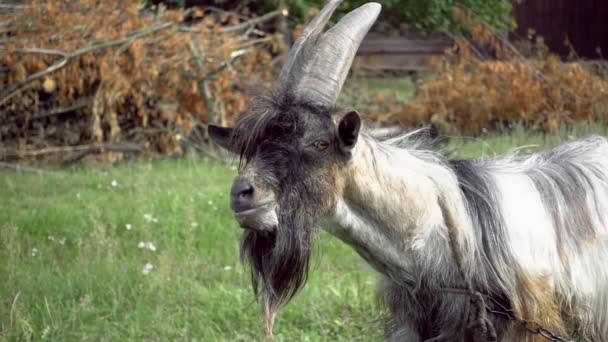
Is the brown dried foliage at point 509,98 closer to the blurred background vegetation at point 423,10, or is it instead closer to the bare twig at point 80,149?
the blurred background vegetation at point 423,10

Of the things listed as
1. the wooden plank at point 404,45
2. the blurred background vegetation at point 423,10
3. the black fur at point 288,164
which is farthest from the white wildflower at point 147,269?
the wooden plank at point 404,45

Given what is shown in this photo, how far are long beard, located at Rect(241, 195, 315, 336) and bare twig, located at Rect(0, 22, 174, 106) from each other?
18.6 feet

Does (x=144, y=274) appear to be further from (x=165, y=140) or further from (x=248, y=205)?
(x=165, y=140)

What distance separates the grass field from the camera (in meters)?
5.16

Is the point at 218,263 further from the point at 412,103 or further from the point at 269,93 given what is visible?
the point at 412,103

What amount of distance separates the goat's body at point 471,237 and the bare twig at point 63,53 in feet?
18.9

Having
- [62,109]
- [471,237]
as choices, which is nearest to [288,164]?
[471,237]

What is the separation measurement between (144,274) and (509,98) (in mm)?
6607

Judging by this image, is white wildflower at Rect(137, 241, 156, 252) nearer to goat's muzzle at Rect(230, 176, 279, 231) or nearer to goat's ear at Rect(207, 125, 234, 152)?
goat's ear at Rect(207, 125, 234, 152)

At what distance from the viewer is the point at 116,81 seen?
372 inches

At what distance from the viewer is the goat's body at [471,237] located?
3.46 metres

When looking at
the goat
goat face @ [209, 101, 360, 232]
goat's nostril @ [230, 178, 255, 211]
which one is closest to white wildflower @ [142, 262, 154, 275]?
the goat

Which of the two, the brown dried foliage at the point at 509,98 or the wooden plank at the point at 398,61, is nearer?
the brown dried foliage at the point at 509,98

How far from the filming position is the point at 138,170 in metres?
9.38
